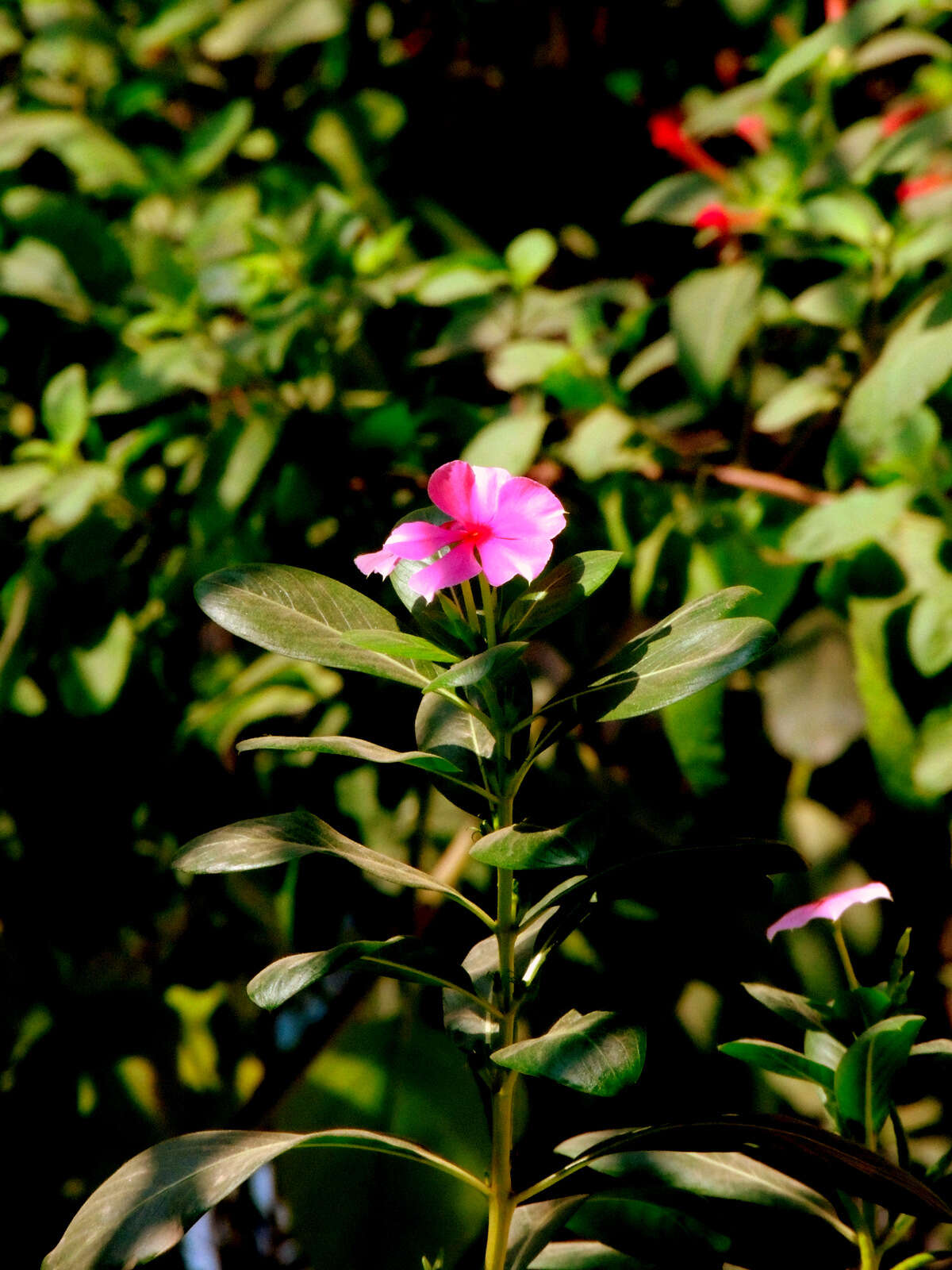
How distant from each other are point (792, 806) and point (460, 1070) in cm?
40

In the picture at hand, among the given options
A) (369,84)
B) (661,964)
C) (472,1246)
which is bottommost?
(472,1246)

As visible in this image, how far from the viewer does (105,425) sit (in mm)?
1368

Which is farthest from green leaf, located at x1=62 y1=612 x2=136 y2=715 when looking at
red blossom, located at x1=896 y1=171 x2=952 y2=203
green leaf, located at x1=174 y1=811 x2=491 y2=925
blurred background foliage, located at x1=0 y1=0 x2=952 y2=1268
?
red blossom, located at x1=896 y1=171 x2=952 y2=203

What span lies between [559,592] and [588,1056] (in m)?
0.18

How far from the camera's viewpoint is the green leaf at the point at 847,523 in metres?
0.88

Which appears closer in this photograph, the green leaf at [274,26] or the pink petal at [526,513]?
the pink petal at [526,513]

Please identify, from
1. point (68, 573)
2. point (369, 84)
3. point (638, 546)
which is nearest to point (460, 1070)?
point (638, 546)

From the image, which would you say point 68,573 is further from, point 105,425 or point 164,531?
point 105,425

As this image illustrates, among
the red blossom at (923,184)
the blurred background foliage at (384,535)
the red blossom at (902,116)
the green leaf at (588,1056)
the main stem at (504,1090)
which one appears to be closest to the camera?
the green leaf at (588,1056)

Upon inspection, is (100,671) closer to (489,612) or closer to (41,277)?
(41,277)

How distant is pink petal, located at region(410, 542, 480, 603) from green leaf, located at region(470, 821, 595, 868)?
0.10 meters

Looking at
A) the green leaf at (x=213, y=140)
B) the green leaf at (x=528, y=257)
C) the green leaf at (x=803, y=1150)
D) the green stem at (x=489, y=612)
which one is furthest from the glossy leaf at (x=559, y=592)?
the green leaf at (x=213, y=140)

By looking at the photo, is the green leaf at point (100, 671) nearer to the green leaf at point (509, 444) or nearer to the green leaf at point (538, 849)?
the green leaf at point (509, 444)

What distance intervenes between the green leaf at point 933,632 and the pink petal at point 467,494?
1.73 feet
